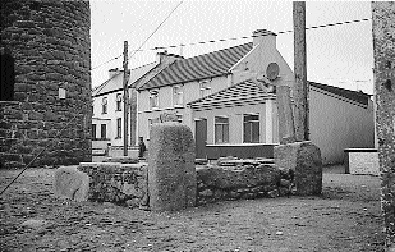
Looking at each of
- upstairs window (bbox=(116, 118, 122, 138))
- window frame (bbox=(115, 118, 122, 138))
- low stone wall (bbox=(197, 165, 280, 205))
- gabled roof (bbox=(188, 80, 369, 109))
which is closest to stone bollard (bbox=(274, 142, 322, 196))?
low stone wall (bbox=(197, 165, 280, 205))

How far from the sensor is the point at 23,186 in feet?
34.0

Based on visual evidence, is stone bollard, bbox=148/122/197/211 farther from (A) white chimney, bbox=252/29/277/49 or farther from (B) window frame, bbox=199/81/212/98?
(B) window frame, bbox=199/81/212/98

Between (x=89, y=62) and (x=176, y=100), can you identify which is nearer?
(x=89, y=62)

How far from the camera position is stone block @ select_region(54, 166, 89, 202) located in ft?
30.8

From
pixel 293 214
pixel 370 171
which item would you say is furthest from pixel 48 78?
pixel 370 171

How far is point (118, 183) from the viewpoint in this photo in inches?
355

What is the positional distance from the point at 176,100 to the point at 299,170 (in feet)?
85.3

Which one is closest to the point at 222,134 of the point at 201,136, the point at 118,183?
the point at 201,136

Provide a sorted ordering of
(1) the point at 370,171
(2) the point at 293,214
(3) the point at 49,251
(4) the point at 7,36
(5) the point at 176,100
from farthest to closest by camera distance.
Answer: (5) the point at 176,100 < (1) the point at 370,171 < (4) the point at 7,36 < (2) the point at 293,214 < (3) the point at 49,251

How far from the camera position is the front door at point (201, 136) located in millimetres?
25797

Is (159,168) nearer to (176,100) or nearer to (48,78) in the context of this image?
(48,78)

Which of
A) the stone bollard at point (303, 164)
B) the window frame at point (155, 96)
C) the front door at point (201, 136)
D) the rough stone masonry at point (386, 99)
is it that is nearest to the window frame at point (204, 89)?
the window frame at point (155, 96)

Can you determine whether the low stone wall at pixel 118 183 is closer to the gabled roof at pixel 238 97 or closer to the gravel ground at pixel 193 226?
the gravel ground at pixel 193 226

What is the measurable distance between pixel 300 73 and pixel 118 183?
644cm
